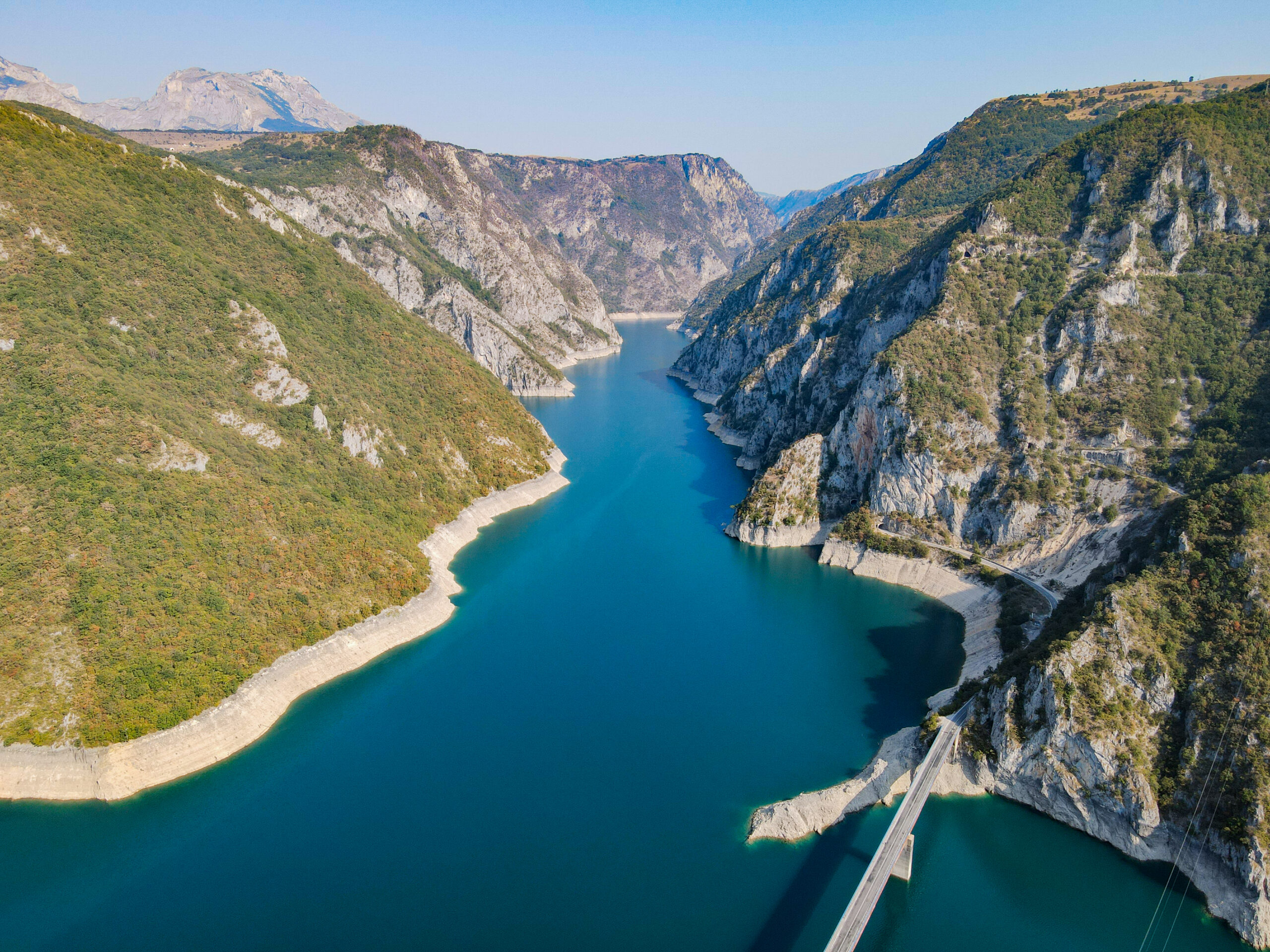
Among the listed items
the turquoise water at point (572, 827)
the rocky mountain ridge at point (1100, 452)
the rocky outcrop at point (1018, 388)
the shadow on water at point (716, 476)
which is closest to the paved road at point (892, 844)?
the rocky mountain ridge at point (1100, 452)

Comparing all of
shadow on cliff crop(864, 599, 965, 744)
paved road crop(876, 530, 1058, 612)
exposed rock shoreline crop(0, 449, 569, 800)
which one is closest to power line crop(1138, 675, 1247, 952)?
shadow on cliff crop(864, 599, 965, 744)

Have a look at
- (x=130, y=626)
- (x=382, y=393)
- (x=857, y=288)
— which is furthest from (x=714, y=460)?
(x=130, y=626)

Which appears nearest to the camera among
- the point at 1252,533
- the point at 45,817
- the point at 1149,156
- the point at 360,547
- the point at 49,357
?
the point at 45,817

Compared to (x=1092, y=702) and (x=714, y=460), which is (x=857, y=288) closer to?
(x=714, y=460)

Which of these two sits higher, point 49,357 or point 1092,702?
point 49,357

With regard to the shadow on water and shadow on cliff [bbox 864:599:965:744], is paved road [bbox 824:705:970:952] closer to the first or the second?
shadow on cliff [bbox 864:599:965:744]

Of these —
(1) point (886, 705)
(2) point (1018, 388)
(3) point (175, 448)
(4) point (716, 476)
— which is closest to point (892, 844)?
(1) point (886, 705)

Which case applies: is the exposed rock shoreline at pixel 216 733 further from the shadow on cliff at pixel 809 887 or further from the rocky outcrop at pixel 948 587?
the rocky outcrop at pixel 948 587
